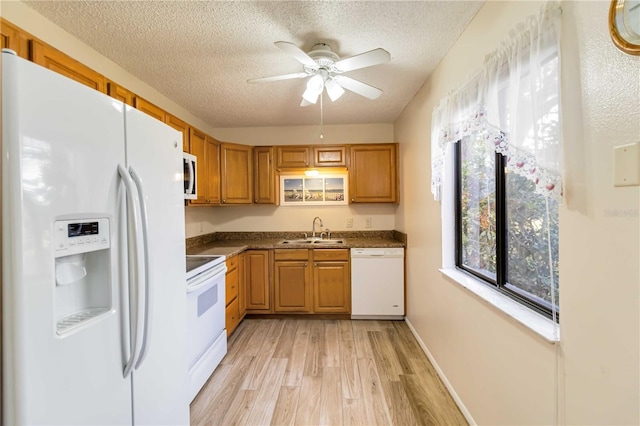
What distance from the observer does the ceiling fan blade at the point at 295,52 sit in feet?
4.70

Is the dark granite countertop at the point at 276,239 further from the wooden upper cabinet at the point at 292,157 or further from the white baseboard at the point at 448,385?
the white baseboard at the point at 448,385

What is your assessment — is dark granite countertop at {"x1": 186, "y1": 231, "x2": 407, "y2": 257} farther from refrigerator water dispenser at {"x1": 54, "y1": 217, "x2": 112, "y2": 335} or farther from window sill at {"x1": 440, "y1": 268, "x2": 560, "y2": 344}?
refrigerator water dispenser at {"x1": 54, "y1": 217, "x2": 112, "y2": 335}

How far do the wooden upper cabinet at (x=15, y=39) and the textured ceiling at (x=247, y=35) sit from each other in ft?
1.39

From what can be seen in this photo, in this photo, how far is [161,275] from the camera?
44.6 inches

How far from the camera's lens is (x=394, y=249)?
3.04m

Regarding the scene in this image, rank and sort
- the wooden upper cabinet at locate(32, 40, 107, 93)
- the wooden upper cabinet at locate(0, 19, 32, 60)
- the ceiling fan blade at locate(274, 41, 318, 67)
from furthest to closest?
the ceiling fan blade at locate(274, 41, 318, 67), the wooden upper cabinet at locate(32, 40, 107, 93), the wooden upper cabinet at locate(0, 19, 32, 60)

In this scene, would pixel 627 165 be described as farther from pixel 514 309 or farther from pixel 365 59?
pixel 365 59

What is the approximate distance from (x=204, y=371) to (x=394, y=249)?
2.19 metres

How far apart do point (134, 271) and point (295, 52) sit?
1.39 m

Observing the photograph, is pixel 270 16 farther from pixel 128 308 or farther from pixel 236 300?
pixel 236 300

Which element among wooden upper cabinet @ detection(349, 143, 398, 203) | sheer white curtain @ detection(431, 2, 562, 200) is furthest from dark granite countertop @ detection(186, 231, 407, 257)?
sheer white curtain @ detection(431, 2, 562, 200)

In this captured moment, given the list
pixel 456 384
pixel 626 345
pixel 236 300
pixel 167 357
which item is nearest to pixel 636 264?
pixel 626 345

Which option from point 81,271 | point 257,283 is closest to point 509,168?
point 81,271

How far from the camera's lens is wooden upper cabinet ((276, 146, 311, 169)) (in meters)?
3.38
